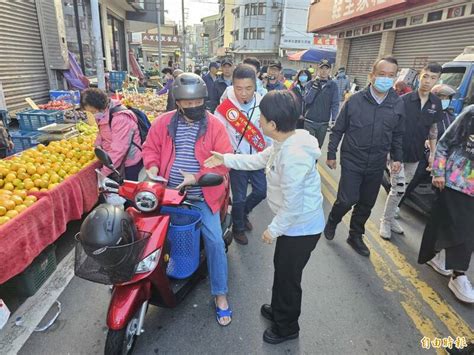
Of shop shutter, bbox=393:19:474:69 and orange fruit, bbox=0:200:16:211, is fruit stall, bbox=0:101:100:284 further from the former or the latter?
shop shutter, bbox=393:19:474:69

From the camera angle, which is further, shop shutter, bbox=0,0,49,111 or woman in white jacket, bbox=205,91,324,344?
shop shutter, bbox=0,0,49,111

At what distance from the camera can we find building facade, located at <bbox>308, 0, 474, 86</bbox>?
32.4ft

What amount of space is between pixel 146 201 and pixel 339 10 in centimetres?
1815

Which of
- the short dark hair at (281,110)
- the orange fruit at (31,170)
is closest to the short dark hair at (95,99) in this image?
the orange fruit at (31,170)

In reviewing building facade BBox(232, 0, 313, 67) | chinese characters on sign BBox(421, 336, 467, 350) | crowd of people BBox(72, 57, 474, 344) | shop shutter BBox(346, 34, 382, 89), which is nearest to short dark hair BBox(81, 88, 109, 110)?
→ crowd of people BBox(72, 57, 474, 344)

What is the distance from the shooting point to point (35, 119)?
570 centimetres

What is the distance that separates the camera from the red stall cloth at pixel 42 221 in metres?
2.40

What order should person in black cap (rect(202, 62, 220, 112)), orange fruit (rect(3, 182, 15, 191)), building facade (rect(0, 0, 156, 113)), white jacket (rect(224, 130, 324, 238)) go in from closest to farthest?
1. white jacket (rect(224, 130, 324, 238))
2. orange fruit (rect(3, 182, 15, 191))
3. person in black cap (rect(202, 62, 220, 112))
4. building facade (rect(0, 0, 156, 113))

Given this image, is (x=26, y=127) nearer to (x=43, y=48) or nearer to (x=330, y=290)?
(x=43, y=48)

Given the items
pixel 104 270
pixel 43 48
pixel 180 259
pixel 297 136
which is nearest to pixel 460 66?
pixel 297 136

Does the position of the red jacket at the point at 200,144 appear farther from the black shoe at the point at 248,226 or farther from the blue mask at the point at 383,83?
the blue mask at the point at 383,83

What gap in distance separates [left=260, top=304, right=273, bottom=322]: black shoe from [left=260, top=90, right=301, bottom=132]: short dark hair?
1.56 metres

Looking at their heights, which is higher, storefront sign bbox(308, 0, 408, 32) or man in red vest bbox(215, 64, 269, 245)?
storefront sign bbox(308, 0, 408, 32)

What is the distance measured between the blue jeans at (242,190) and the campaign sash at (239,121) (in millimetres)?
400
